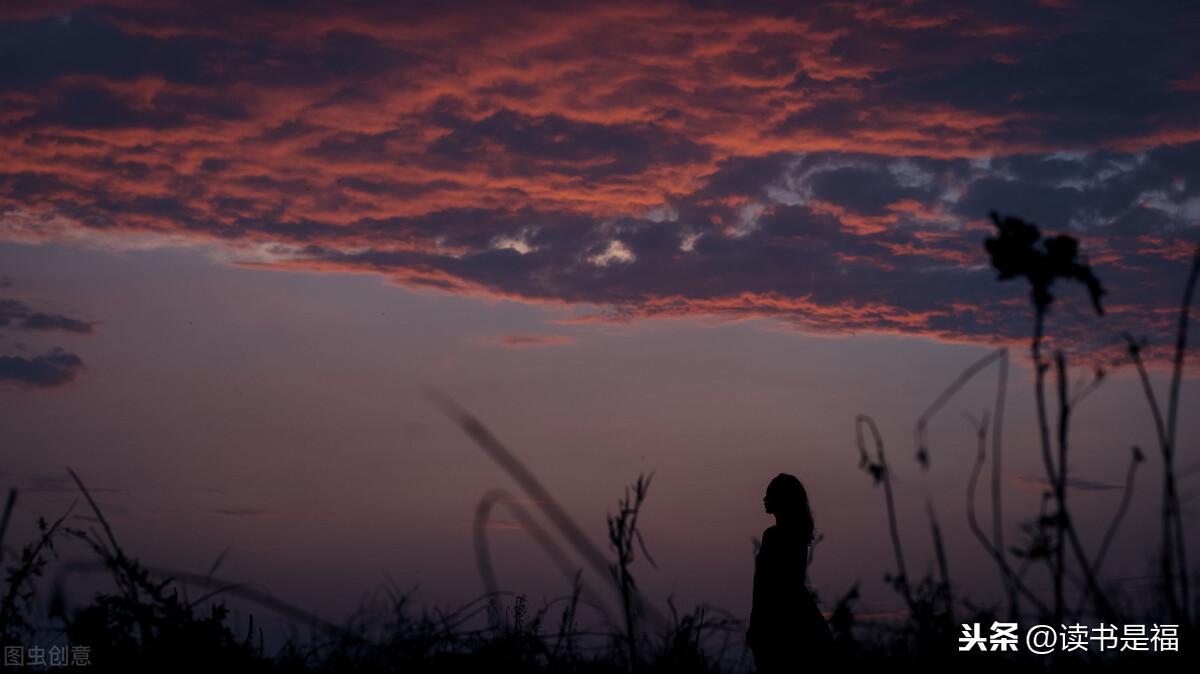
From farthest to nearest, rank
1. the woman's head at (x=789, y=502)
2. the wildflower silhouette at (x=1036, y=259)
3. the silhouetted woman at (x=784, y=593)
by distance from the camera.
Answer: the woman's head at (x=789, y=502) → the silhouetted woman at (x=784, y=593) → the wildflower silhouette at (x=1036, y=259)

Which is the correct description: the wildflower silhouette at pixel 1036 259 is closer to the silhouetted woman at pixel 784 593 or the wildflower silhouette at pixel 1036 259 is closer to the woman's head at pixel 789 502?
the silhouetted woman at pixel 784 593

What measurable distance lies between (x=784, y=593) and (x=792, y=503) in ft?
2.79

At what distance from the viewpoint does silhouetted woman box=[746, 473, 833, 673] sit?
7.65 m

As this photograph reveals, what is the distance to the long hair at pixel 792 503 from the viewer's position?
859cm

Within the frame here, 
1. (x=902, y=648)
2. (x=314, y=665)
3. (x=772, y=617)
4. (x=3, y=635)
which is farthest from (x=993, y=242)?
(x=772, y=617)

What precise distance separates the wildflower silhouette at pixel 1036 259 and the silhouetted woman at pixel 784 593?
5.03 meters

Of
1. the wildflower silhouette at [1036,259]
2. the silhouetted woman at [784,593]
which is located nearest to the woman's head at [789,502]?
the silhouetted woman at [784,593]

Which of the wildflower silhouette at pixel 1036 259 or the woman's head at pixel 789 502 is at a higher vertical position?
the wildflower silhouette at pixel 1036 259

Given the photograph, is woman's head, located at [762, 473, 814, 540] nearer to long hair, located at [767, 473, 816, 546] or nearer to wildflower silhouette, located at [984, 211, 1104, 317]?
long hair, located at [767, 473, 816, 546]

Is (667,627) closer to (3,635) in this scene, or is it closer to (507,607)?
(507,607)

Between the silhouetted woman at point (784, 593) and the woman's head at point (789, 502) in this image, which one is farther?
the woman's head at point (789, 502)

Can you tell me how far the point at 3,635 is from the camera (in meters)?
5.27

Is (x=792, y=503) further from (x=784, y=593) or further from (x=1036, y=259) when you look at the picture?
(x=1036, y=259)

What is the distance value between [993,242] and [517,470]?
4.18ft
